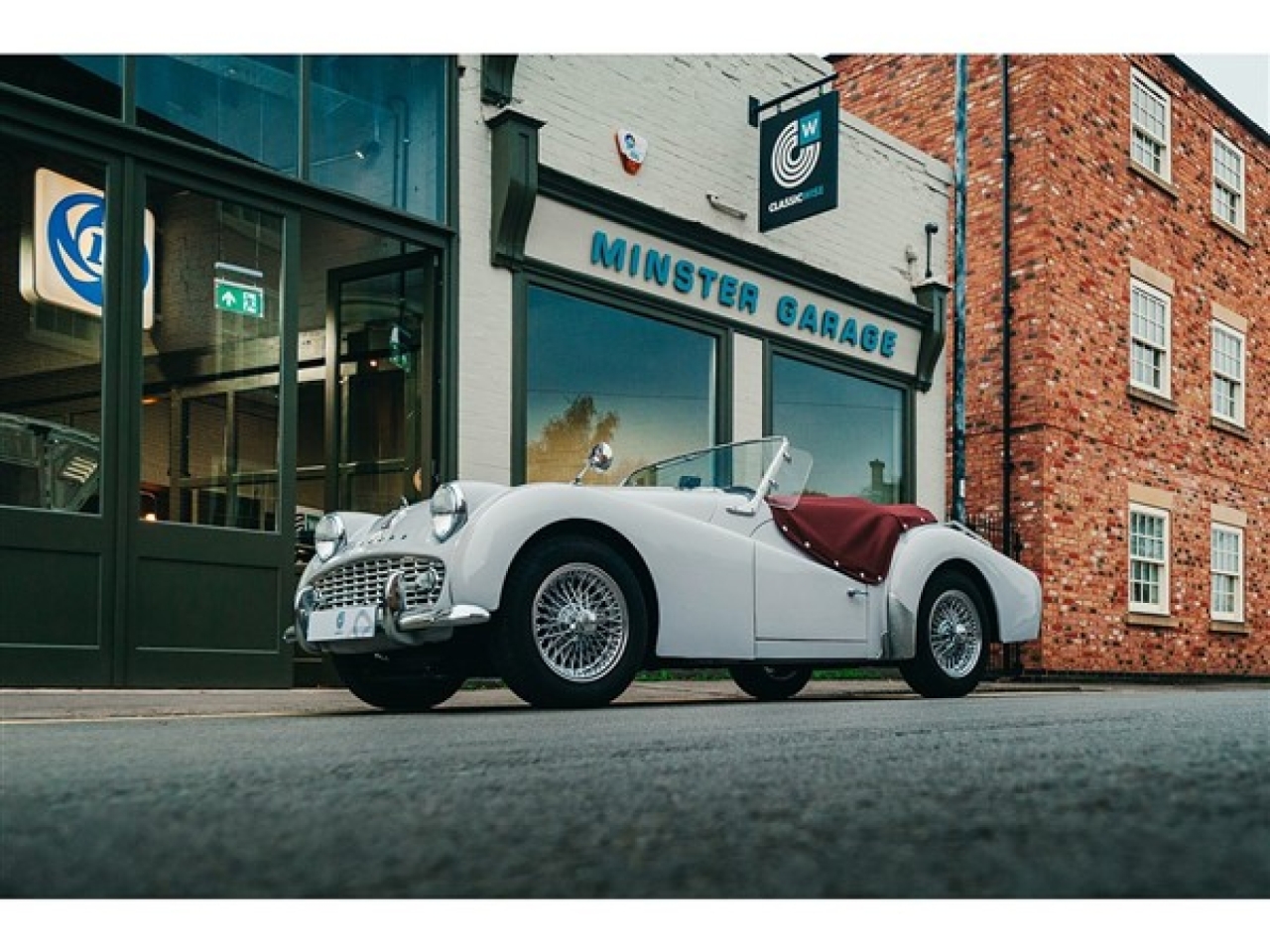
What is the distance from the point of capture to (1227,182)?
19922mm

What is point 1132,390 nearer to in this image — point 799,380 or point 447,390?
point 799,380

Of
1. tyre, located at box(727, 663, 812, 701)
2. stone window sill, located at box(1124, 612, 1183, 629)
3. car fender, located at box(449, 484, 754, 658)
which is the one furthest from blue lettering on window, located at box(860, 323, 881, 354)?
car fender, located at box(449, 484, 754, 658)

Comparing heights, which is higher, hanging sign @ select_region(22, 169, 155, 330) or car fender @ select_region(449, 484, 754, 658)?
hanging sign @ select_region(22, 169, 155, 330)

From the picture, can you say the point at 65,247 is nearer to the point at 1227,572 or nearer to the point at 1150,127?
the point at 1150,127

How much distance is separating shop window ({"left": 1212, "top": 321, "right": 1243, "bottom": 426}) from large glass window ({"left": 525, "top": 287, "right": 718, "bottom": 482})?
9.37 metres

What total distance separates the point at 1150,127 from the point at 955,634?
11918mm

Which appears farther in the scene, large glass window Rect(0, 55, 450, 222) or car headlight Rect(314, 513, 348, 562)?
large glass window Rect(0, 55, 450, 222)

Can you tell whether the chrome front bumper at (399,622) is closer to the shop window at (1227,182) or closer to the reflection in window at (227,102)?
the reflection in window at (227,102)

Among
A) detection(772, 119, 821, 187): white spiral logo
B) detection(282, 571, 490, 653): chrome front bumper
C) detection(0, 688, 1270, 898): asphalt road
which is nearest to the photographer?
detection(0, 688, 1270, 898): asphalt road

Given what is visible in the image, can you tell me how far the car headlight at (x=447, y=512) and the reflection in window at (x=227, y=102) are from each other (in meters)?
4.08

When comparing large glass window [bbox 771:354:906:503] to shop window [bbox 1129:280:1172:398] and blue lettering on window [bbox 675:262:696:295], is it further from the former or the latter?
shop window [bbox 1129:280:1172:398]

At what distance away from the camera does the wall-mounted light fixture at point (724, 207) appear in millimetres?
13109

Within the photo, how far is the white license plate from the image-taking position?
21.2 ft

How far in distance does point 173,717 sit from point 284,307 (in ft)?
15.1
